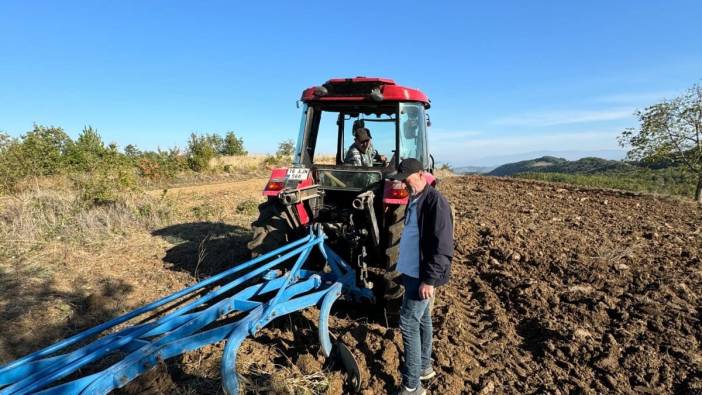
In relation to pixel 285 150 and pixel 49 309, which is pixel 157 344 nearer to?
pixel 49 309

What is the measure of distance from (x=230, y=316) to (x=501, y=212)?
21.2ft

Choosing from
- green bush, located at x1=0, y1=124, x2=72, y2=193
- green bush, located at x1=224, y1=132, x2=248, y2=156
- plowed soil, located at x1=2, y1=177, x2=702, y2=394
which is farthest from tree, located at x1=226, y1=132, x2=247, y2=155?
plowed soil, located at x1=2, y1=177, x2=702, y2=394

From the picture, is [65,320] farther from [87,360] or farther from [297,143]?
[297,143]

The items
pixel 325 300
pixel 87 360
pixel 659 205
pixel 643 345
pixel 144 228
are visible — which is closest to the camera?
pixel 87 360

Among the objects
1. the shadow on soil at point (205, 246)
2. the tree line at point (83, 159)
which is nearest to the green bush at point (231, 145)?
the tree line at point (83, 159)

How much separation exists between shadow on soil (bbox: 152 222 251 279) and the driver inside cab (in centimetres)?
198

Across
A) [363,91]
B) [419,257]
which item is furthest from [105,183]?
[419,257]

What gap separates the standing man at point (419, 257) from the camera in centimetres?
266

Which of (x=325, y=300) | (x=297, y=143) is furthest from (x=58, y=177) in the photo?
(x=325, y=300)

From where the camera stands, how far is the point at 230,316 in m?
4.01

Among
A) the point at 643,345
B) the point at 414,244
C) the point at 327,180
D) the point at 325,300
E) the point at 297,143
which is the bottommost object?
the point at 643,345

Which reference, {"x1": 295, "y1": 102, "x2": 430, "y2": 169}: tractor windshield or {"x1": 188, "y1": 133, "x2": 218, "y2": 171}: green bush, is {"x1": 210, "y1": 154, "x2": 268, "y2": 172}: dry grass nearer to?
{"x1": 188, "y1": 133, "x2": 218, "y2": 171}: green bush

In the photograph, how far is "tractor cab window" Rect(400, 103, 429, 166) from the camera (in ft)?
14.1

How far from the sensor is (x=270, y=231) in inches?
159
